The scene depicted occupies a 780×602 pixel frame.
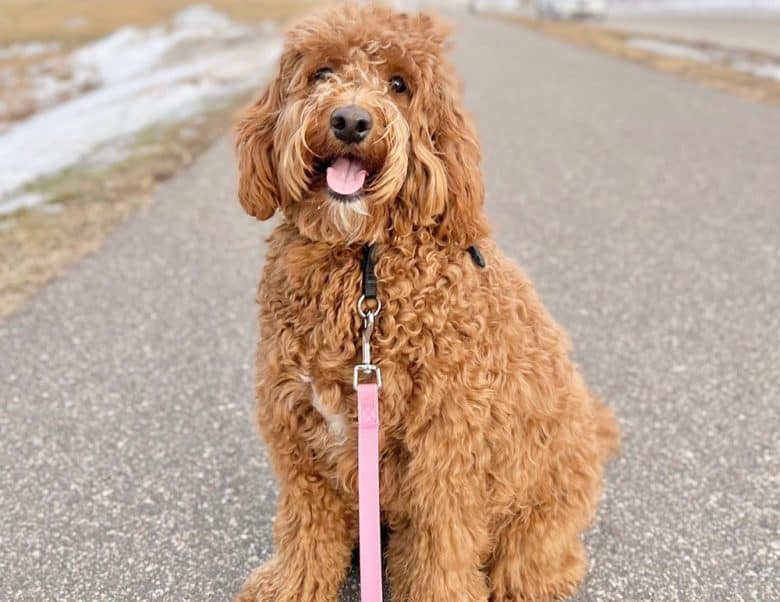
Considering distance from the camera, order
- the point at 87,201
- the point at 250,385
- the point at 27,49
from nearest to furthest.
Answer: the point at 250,385 → the point at 87,201 → the point at 27,49

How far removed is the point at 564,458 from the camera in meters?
2.63

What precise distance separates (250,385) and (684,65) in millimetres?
13251

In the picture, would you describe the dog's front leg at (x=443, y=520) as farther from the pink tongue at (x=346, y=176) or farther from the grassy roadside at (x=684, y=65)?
the grassy roadside at (x=684, y=65)

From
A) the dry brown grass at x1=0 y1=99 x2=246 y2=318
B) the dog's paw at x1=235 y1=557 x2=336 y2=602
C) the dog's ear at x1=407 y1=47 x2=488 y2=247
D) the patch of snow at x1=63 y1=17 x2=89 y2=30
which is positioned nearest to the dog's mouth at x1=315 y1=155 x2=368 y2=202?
the dog's ear at x1=407 y1=47 x2=488 y2=247

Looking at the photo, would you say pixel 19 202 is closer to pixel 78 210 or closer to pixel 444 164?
pixel 78 210

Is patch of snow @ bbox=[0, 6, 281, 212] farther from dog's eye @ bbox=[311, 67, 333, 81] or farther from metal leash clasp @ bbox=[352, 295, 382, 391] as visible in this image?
metal leash clasp @ bbox=[352, 295, 382, 391]

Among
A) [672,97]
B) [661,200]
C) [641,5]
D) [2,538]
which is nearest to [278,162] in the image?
[2,538]

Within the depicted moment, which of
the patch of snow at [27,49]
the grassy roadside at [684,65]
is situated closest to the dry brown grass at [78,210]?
the grassy roadside at [684,65]

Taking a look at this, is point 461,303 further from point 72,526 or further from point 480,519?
point 72,526

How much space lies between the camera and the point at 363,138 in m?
2.12

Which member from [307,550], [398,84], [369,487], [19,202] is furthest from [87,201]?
[369,487]

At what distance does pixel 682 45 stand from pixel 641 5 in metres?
24.1

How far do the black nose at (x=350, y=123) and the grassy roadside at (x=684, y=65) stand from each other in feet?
34.6

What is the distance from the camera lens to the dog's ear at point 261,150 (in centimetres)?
234
